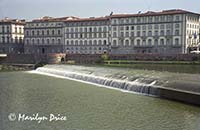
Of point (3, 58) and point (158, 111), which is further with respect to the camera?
point (3, 58)

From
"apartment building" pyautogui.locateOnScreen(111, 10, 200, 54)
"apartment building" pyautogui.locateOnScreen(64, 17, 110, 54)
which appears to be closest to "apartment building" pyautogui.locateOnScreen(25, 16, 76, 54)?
"apartment building" pyautogui.locateOnScreen(64, 17, 110, 54)

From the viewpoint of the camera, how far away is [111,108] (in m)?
17.0

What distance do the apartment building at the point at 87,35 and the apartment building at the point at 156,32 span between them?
2575 mm

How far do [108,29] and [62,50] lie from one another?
14.0 m

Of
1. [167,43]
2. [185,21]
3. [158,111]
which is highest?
[185,21]

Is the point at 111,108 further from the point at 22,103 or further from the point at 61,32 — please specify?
the point at 61,32

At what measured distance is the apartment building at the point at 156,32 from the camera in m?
68.2

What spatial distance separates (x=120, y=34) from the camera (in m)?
77.2

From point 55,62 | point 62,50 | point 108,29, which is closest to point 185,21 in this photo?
point 108,29

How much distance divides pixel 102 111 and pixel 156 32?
189 ft

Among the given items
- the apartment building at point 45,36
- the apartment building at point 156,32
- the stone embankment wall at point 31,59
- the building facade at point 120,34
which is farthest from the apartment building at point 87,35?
the stone embankment wall at point 31,59

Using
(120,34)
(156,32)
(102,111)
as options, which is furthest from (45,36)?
(102,111)

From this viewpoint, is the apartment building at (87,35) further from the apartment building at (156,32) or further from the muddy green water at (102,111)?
the muddy green water at (102,111)

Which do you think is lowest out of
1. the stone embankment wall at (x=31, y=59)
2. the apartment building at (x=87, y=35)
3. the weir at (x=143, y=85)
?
the weir at (x=143, y=85)
